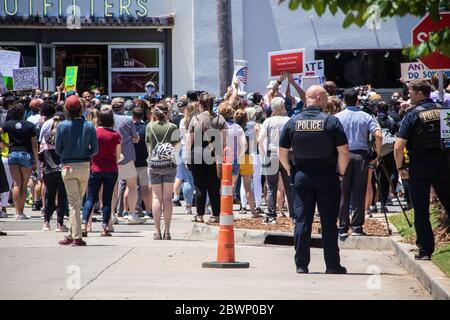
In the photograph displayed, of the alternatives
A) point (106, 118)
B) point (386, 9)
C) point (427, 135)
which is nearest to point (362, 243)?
point (427, 135)

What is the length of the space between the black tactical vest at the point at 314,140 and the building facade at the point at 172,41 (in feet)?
61.0

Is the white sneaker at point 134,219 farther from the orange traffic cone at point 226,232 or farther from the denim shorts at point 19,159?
the orange traffic cone at point 226,232

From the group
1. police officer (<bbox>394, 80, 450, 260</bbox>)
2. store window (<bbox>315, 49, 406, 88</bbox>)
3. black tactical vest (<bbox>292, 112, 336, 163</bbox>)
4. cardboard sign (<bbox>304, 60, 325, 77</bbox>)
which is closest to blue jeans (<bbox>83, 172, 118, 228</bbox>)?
black tactical vest (<bbox>292, 112, 336, 163</bbox>)

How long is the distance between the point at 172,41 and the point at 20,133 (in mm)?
12940

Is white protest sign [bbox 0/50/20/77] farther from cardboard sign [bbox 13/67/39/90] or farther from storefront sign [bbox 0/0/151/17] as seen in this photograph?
storefront sign [bbox 0/0/151/17]

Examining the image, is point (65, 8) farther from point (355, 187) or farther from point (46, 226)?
point (355, 187)

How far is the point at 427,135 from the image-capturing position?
12.8 metres

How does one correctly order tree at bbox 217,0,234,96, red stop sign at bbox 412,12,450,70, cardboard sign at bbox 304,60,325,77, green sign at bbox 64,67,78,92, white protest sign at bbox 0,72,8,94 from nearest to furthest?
1. red stop sign at bbox 412,12,450,70
2. white protest sign at bbox 0,72,8,94
3. cardboard sign at bbox 304,60,325,77
4. green sign at bbox 64,67,78,92
5. tree at bbox 217,0,234,96

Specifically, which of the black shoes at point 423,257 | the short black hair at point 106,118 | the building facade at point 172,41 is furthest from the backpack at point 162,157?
the building facade at point 172,41

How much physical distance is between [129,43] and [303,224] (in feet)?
64.9

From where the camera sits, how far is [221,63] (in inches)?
1075

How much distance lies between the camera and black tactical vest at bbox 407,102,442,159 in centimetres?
1282

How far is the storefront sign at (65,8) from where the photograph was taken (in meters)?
30.8

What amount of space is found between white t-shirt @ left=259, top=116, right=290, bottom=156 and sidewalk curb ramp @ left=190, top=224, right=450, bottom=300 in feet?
7.20
